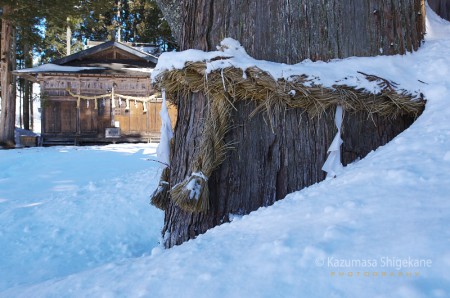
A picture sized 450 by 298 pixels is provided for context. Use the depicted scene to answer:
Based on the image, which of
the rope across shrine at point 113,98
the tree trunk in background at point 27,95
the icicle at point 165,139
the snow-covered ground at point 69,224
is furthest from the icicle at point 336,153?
the tree trunk in background at point 27,95

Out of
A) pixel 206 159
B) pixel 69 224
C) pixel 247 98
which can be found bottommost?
pixel 69 224

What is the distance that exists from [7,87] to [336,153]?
48.6ft

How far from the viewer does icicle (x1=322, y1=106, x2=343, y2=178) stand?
1764 mm

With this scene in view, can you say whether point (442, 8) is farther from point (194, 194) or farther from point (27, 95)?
point (27, 95)

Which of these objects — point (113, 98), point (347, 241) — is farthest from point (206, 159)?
point (113, 98)

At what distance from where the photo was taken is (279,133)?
183 centimetres

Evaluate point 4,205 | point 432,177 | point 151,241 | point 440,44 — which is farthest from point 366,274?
point 4,205

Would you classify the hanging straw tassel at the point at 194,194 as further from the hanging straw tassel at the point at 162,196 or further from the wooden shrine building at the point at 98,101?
the wooden shrine building at the point at 98,101

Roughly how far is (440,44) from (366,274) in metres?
1.70

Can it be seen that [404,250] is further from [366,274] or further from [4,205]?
[4,205]

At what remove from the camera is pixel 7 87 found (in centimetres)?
Result: 1369

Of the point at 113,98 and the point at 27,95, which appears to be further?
the point at 27,95

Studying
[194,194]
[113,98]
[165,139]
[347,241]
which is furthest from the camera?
[113,98]

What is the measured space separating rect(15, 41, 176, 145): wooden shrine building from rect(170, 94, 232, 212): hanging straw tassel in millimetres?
11915
